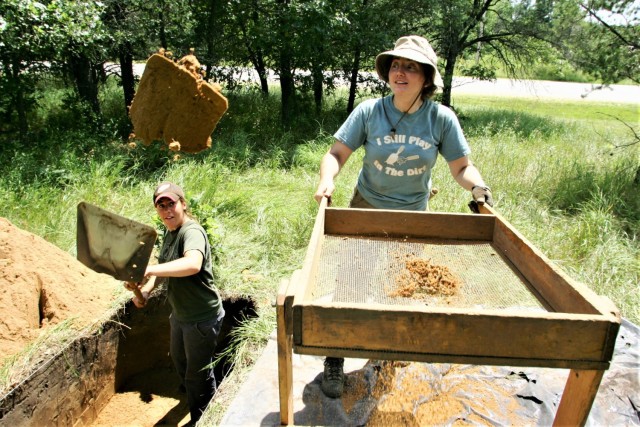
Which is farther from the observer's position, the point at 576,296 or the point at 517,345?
the point at 576,296

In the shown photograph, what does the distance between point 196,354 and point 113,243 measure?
0.99 metres

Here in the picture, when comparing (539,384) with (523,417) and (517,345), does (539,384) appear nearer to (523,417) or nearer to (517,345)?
(523,417)

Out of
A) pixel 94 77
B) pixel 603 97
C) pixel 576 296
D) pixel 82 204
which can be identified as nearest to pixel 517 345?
pixel 576 296

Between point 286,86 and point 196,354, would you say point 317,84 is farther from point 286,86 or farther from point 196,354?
point 196,354

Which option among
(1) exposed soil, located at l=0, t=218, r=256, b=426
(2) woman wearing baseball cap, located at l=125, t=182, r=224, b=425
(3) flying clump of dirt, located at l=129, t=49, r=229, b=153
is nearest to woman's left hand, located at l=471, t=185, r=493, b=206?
(2) woman wearing baseball cap, located at l=125, t=182, r=224, b=425

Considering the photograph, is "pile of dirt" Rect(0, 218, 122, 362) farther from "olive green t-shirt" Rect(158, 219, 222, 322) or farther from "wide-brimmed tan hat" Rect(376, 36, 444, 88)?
"wide-brimmed tan hat" Rect(376, 36, 444, 88)

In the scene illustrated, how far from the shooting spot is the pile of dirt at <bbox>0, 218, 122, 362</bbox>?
2936mm

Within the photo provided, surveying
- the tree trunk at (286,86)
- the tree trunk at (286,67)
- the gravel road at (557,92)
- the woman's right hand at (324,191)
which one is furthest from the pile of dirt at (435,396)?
the gravel road at (557,92)

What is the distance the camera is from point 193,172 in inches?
219

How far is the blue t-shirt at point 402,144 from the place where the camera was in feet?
7.48

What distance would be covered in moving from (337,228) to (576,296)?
113 cm

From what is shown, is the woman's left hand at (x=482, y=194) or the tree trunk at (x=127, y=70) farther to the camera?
the tree trunk at (x=127, y=70)

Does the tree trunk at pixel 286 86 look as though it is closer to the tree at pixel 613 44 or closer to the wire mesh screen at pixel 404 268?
the tree at pixel 613 44

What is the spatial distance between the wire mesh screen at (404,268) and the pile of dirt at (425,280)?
18 millimetres
